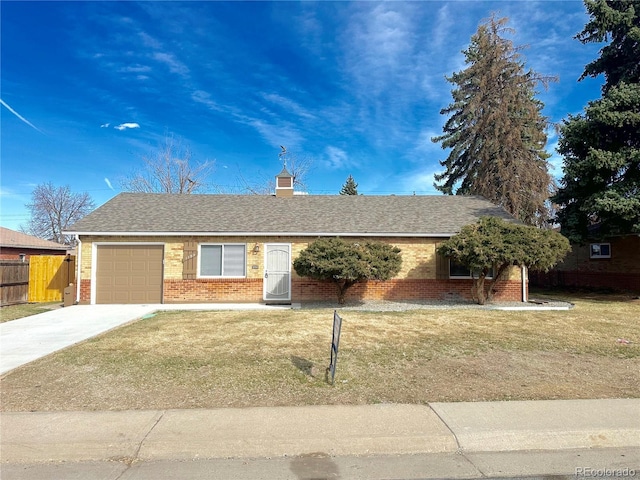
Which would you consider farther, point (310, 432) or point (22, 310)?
point (22, 310)

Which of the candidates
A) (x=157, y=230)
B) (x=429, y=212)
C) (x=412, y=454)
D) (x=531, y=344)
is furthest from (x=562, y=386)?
(x=157, y=230)

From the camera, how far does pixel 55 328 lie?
8.73 m

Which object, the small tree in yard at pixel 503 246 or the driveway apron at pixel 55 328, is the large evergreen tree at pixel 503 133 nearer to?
the small tree in yard at pixel 503 246

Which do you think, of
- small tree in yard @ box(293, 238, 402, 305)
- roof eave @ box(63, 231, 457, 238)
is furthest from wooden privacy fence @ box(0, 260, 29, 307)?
small tree in yard @ box(293, 238, 402, 305)

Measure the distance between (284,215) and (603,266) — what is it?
49.9 ft

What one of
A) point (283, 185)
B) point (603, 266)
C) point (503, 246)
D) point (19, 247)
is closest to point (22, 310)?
point (283, 185)

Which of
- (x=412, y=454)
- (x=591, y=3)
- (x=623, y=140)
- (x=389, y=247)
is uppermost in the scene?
(x=591, y=3)

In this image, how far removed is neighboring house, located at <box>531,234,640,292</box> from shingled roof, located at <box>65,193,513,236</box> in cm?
605

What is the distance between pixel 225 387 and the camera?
190 inches

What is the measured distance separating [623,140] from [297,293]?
13840 millimetres

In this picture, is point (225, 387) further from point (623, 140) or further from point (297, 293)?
point (623, 140)

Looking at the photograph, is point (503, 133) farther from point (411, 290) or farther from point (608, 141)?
point (411, 290)

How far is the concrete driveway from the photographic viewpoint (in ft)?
21.6

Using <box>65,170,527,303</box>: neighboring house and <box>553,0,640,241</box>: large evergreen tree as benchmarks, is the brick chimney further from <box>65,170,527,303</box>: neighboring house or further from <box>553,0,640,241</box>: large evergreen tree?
<box>553,0,640,241</box>: large evergreen tree
